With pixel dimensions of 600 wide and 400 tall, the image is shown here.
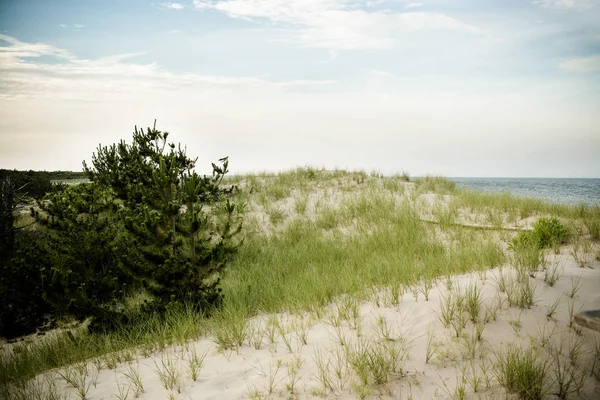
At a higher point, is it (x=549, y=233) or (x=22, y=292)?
(x=549, y=233)

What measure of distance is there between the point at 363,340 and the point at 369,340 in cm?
7

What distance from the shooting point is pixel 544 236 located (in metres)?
6.69

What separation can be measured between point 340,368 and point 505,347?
5.23 feet

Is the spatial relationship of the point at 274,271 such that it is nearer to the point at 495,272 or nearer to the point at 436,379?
the point at 495,272

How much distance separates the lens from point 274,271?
22.5 feet

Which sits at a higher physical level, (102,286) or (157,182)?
(157,182)

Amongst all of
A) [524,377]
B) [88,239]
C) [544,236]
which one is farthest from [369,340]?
[88,239]

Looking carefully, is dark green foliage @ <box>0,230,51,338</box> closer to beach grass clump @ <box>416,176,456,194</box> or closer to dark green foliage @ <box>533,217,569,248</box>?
dark green foliage @ <box>533,217,569,248</box>

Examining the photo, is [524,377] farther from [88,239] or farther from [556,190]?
[556,190]

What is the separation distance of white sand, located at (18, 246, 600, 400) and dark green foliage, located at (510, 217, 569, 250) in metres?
2.10

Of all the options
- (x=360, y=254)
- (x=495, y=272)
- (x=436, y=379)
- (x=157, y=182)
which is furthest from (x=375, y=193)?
(x=436, y=379)

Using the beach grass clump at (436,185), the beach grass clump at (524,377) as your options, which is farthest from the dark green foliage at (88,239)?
the beach grass clump at (436,185)

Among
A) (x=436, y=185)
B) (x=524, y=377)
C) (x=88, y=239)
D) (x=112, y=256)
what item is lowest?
(x=524, y=377)

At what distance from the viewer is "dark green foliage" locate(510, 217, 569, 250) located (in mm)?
6551
